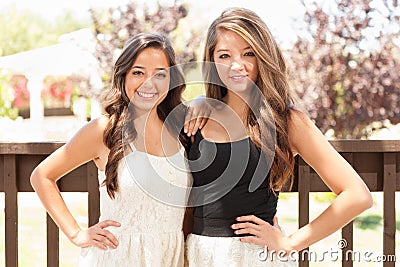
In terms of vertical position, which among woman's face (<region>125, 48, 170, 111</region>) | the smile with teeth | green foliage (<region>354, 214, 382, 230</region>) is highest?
woman's face (<region>125, 48, 170, 111</region>)

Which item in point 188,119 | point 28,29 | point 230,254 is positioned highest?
point 28,29

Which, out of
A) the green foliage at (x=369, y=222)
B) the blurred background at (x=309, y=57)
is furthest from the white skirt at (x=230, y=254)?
the green foliage at (x=369, y=222)

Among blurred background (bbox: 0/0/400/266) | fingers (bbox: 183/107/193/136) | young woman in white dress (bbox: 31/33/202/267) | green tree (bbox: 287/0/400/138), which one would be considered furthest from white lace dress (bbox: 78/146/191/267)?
green tree (bbox: 287/0/400/138)

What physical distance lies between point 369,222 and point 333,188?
6.49 m

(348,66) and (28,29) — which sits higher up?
(28,29)

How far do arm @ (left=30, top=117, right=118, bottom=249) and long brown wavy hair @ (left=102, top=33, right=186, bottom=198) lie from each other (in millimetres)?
43

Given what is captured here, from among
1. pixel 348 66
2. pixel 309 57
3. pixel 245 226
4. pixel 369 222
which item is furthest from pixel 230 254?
pixel 348 66

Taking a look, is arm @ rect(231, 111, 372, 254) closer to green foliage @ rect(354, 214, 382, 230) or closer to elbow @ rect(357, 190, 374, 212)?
elbow @ rect(357, 190, 374, 212)

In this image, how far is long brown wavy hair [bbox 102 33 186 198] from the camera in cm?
217

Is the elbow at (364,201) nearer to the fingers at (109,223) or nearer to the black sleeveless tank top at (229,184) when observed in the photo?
the black sleeveless tank top at (229,184)

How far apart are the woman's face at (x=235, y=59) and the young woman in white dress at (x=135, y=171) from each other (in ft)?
0.59

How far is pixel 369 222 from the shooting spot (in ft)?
27.4

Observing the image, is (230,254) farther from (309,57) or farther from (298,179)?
(309,57)

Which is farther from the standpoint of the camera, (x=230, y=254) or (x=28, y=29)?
(x=28, y=29)
